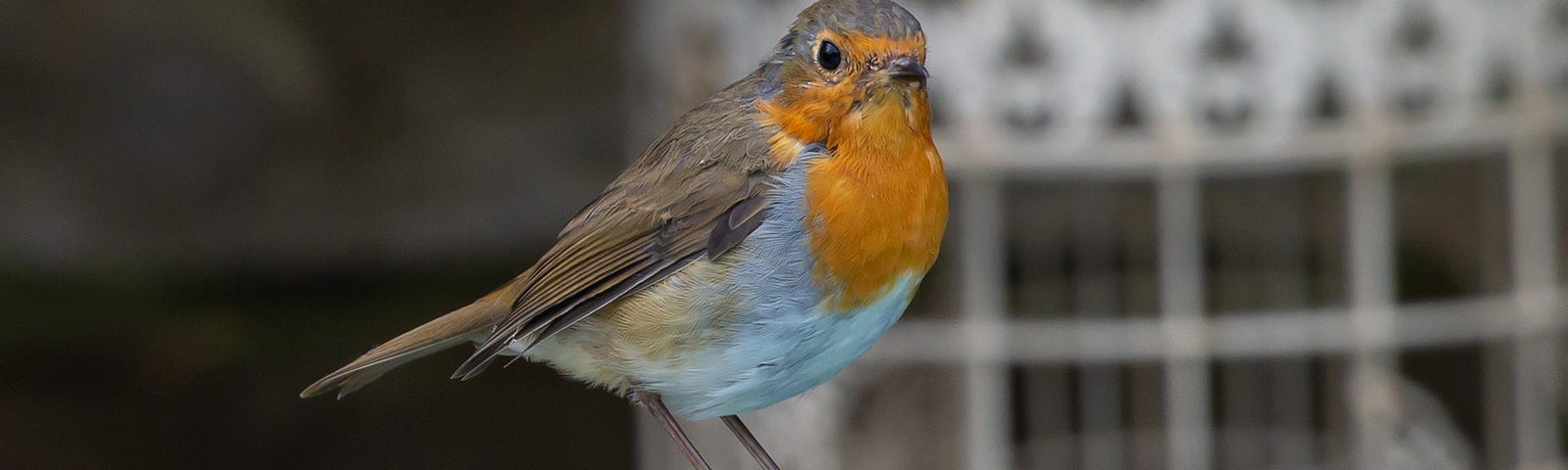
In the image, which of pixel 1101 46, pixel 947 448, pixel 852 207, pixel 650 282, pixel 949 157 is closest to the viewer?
pixel 852 207

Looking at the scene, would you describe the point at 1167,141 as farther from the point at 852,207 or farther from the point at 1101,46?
Result: the point at 852,207

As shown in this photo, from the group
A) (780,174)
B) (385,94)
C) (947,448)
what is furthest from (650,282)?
(947,448)

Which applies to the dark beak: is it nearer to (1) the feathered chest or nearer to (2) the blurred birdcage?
(1) the feathered chest

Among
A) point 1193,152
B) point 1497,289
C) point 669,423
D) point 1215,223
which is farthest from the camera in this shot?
point 1215,223

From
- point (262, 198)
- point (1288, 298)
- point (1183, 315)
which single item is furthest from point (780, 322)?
point (1288, 298)

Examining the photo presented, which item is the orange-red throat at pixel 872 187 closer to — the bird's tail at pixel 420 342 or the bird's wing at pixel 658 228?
the bird's wing at pixel 658 228

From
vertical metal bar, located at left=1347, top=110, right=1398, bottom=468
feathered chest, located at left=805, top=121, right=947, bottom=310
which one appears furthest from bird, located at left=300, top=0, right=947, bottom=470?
vertical metal bar, located at left=1347, top=110, right=1398, bottom=468

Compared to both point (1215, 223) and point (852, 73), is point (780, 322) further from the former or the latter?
point (1215, 223)
